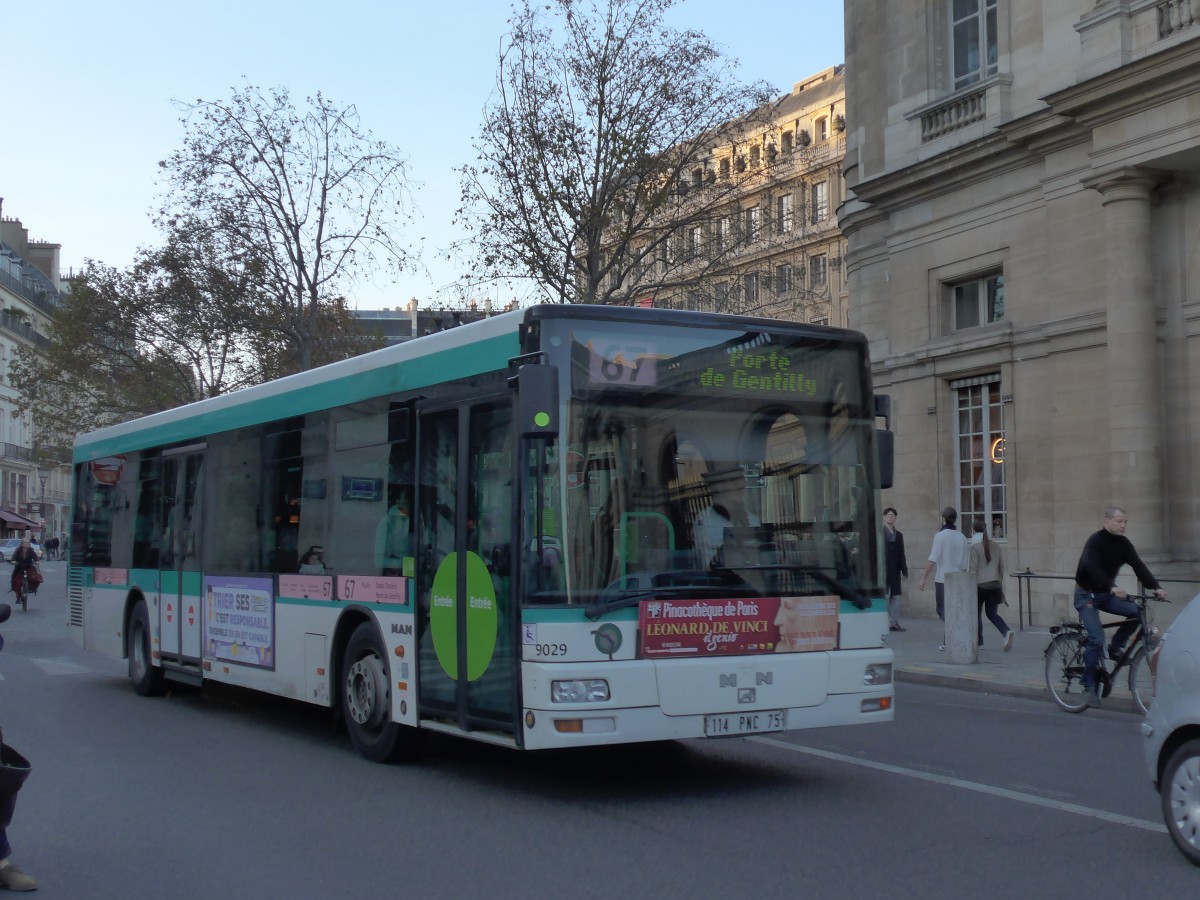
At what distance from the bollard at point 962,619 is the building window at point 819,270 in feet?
167

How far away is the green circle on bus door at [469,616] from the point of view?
8148mm

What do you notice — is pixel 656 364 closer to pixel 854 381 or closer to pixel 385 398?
pixel 854 381

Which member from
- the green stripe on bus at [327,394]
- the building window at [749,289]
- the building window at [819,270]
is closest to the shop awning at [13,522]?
the building window at [819,270]

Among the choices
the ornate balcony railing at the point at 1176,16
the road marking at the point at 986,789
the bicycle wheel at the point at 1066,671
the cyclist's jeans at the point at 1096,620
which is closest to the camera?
the road marking at the point at 986,789

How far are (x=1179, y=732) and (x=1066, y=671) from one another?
247 inches

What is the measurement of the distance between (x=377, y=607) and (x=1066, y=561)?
1421cm

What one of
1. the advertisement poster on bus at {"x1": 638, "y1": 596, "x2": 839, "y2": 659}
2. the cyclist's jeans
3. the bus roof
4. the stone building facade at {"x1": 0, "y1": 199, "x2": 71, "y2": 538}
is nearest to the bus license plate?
the advertisement poster on bus at {"x1": 638, "y1": 596, "x2": 839, "y2": 659}

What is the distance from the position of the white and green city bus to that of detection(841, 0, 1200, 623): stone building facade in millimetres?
12669

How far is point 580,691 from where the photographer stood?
760 cm

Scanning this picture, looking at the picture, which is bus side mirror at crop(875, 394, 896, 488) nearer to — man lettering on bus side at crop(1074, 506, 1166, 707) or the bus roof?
the bus roof

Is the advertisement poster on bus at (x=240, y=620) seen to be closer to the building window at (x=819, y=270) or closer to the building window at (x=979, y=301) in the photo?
the building window at (x=979, y=301)

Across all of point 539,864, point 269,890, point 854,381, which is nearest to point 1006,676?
point 854,381

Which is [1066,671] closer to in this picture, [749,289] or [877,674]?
[877,674]

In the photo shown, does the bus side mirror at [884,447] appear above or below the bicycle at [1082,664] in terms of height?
above
